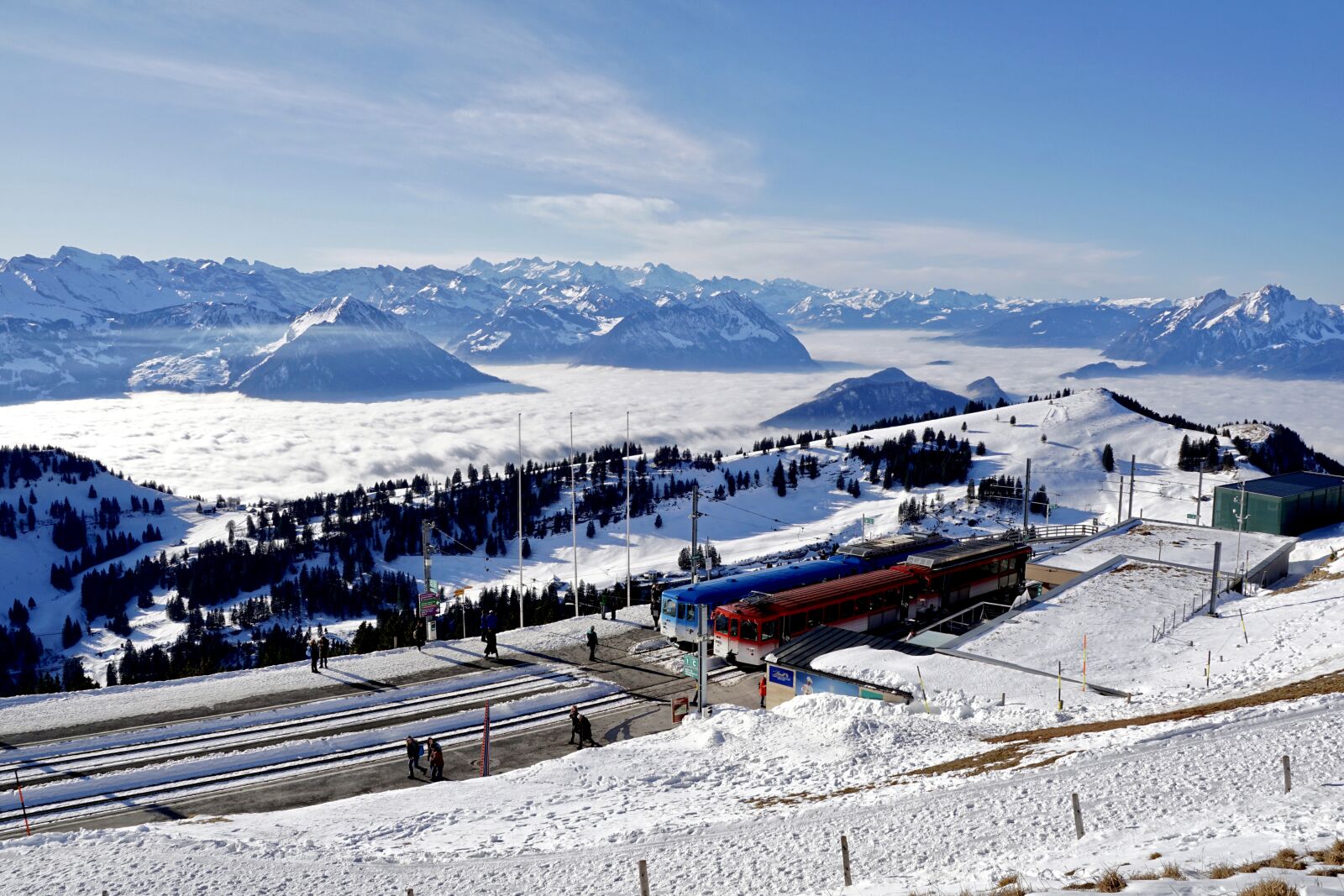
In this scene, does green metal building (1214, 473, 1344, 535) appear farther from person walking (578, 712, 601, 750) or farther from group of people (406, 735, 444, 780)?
group of people (406, 735, 444, 780)

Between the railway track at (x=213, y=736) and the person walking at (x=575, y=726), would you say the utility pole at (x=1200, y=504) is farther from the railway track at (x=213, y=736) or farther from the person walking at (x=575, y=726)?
the railway track at (x=213, y=736)

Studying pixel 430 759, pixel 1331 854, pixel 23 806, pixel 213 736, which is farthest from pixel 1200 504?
pixel 23 806

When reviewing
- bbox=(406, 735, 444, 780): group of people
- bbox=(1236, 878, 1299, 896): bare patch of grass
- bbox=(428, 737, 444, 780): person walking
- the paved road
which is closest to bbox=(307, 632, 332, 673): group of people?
the paved road

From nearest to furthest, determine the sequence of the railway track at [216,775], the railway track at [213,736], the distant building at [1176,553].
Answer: the railway track at [216,775] → the railway track at [213,736] → the distant building at [1176,553]

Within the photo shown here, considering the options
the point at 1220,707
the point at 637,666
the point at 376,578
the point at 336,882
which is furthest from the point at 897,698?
the point at 376,578

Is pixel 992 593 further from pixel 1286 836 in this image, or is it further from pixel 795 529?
pixel 795 529

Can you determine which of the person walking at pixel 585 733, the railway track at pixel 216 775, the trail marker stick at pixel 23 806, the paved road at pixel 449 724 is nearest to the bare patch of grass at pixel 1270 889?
the person walking at pixel 585 733

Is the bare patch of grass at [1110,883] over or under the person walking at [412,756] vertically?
over
